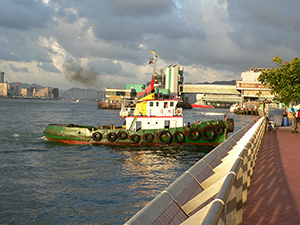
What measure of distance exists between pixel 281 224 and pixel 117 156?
1818 centimetres

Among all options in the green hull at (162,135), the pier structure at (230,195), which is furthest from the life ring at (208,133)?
the pier structure at (230,195)

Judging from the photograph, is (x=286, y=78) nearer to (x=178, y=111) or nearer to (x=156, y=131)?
(x=178, y=111)

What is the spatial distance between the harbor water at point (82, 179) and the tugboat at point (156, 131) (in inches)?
39.5

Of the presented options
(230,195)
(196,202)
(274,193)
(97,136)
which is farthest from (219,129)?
(230,195)

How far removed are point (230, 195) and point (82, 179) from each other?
1352 cm

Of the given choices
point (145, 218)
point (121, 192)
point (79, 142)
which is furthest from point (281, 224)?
point (79, 142)

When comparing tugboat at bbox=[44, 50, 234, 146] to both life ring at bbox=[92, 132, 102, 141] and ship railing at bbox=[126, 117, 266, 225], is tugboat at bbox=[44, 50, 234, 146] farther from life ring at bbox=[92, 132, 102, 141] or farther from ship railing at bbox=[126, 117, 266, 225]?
ship railing at bbox=[126, 117, 266, 225]

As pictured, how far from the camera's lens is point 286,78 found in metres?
26.9

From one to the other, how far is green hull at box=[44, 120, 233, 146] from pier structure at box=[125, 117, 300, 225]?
603 inches

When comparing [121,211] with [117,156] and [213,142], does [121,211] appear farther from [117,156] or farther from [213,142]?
[213,142]

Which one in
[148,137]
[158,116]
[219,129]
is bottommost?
[148,137]

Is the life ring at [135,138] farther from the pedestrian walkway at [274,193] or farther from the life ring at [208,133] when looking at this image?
the pedestrian walkway at [274,193]

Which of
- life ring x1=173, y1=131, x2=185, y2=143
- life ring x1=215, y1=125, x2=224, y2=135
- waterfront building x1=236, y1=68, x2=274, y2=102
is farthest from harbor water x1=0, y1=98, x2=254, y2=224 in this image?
waterfront building x1=236, y1=68, x2=274, y2=102

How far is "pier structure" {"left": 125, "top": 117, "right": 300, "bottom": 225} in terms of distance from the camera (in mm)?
3014
